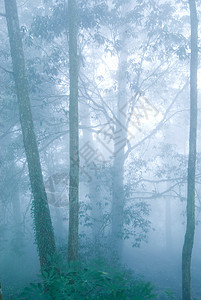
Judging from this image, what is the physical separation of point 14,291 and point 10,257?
5.71m

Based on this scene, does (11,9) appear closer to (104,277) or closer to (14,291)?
(104,277)

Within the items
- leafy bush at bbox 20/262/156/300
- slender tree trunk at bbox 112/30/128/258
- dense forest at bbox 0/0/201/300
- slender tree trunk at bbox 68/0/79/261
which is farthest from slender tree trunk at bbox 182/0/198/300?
slender tree trunk at bbox 112/30/128/258

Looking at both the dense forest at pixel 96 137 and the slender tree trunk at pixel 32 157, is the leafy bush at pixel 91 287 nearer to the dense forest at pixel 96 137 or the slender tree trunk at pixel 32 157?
the dense forest at pixel 96 137

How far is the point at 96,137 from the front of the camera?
54.2ft

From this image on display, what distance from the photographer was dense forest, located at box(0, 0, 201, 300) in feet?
22.9

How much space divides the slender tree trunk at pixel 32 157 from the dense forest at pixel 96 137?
0.10 ft

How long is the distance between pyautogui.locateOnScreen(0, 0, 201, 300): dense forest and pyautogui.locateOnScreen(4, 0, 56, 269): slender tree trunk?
29 millimetres

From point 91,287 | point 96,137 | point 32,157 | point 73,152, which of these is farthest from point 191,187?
point 96,137

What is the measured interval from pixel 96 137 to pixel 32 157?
937 cm

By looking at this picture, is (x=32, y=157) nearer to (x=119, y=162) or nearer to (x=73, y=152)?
(x=73, y=152)

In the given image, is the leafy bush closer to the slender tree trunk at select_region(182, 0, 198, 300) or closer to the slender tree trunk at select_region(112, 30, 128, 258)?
the slender tree trunk at select_region(182, 0, 198, 300)

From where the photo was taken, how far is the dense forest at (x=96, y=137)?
22.9ft

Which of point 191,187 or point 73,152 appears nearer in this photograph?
point 73,152

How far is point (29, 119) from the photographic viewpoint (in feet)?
24.6
